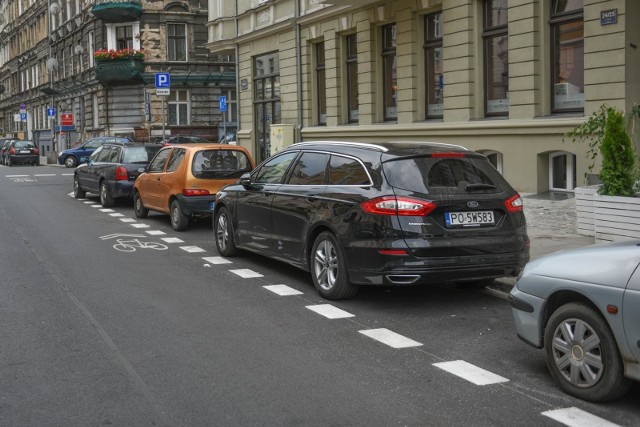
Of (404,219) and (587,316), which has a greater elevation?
(404,219)

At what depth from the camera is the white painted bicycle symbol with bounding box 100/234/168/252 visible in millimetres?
13273

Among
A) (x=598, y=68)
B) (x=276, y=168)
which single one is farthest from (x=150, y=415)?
(x=598, y=68)

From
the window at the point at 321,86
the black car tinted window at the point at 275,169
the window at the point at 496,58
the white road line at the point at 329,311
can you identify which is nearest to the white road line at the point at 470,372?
the white road line at the point at 329,311

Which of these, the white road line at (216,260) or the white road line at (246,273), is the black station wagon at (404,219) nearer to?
the white road line at (246,273)

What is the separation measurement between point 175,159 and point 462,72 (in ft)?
22.3

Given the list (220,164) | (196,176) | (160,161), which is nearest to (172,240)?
(196,176)

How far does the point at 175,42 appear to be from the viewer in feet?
171

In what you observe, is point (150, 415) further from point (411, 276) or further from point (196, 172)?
point (196, 172)

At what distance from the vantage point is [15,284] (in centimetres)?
1000

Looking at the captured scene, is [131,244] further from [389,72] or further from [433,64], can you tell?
[389,72]

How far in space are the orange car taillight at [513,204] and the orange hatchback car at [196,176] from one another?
291 inches

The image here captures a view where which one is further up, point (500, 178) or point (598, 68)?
point (598, 68)

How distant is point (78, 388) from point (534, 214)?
1096cm

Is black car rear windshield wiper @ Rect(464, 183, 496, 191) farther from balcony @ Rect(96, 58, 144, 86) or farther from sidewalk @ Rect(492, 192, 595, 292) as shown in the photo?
balcony @ Rect(96, 58, 144, 86)
